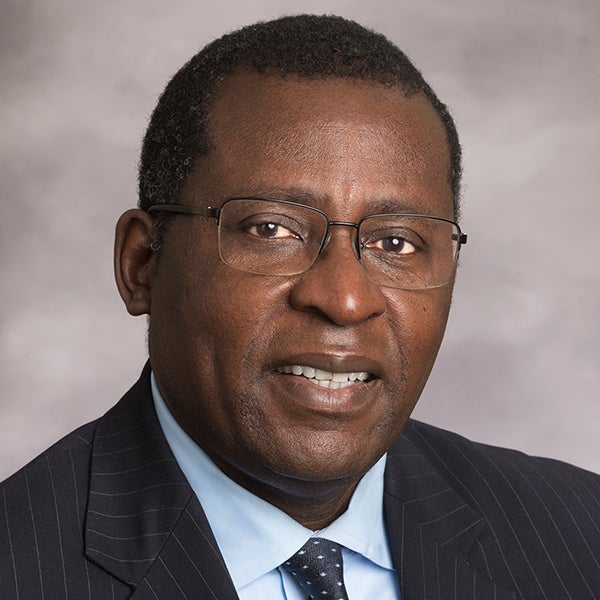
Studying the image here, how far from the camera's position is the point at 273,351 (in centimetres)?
327

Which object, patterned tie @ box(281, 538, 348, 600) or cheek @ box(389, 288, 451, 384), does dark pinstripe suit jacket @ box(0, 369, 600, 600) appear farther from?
cheek @ box(389, 288, 451, 384)

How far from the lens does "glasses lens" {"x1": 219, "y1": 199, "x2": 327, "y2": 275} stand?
10.8 feet

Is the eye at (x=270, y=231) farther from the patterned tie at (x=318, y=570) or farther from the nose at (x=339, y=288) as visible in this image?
the patterned tie at (x=318, y=570)

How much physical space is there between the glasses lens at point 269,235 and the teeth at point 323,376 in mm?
230

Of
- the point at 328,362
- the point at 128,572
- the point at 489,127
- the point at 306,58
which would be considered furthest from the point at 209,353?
the point at 489,127

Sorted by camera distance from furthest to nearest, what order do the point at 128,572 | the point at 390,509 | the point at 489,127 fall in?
the point at 489,127 → the point at 390,509 → the point at 128,572

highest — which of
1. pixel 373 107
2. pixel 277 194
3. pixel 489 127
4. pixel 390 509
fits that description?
pixel 489 127

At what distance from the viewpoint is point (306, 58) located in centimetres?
342

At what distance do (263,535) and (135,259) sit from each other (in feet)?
2.64

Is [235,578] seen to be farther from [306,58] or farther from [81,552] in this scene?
[306,58]

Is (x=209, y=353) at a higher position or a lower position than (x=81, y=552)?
higher

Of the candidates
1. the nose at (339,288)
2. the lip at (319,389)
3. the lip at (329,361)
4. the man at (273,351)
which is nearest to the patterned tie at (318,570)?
the man at (273,351)

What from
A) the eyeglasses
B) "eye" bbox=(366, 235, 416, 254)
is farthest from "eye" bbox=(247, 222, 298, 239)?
"eye" bbox=(366, 235, 416, 254)

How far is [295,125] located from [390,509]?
1101 mm
